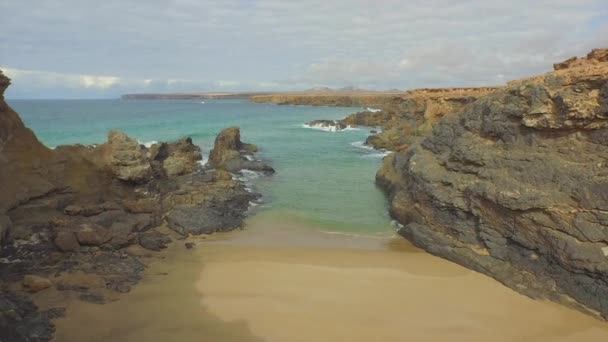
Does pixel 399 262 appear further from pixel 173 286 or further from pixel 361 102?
pixel 361 102

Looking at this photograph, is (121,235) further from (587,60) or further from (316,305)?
(587,60)

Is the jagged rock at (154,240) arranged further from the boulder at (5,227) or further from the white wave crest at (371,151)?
the white wave crest at (371,151)

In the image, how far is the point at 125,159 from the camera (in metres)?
15.5

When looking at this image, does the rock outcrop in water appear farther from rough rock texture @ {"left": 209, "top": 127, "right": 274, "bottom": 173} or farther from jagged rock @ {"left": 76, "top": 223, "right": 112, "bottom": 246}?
rough rock texture @ {"left": 209, "top": 127, "right": 274, "bottom": 173}

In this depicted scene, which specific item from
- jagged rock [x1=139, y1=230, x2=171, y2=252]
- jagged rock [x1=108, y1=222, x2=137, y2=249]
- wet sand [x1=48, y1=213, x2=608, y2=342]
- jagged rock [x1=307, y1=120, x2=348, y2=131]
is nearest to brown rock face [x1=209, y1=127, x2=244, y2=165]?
jagged rock [x1=139, y1=230, x2=171, y2=252]

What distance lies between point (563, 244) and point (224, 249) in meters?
8.97

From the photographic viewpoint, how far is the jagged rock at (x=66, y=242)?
11109mm

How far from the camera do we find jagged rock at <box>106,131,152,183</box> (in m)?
15.3

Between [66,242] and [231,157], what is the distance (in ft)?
49.9

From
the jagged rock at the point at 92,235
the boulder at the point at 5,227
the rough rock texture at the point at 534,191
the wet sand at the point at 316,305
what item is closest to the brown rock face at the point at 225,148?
the jagged rock at the point at 92,235

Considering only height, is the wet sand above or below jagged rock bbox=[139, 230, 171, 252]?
below

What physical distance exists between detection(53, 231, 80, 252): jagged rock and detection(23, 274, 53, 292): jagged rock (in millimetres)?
1865

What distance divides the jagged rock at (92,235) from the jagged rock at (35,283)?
2.16 metres

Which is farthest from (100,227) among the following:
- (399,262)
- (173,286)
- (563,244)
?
(563,244)
